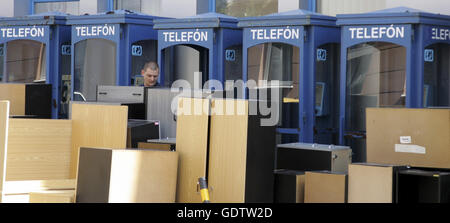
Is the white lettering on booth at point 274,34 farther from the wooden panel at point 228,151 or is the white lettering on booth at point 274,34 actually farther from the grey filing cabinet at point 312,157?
the wooden panel at point 228,151

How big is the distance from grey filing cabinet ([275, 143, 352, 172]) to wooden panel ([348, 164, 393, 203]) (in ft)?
1.59

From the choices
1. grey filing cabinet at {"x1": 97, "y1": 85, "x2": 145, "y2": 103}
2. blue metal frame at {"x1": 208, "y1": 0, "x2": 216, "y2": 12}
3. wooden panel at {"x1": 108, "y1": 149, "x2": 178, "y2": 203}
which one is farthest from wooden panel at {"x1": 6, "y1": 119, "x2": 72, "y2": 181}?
blue metal frame at {"x1": 208, "y1": 0, "x2": 216, "y2": 12}

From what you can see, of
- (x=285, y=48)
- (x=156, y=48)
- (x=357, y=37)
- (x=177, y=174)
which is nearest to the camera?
(x=177, y=174)

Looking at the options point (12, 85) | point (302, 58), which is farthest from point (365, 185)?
point (12, 85)

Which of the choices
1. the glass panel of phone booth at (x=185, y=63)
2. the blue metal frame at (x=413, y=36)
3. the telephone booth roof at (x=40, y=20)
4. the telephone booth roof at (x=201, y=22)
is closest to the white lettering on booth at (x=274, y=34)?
the telephone booth roof at (x=201, y=22)

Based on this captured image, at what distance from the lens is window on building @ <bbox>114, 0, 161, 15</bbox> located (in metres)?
9.30

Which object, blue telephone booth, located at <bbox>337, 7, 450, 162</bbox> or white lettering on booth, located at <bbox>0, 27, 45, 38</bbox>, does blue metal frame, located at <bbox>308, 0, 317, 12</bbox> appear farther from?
white lettering on booth, located at <bbox>0, 27, 45, 38</bbox>

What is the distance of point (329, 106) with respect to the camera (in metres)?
6.80

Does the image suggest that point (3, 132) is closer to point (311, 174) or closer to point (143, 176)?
point (143, 176)

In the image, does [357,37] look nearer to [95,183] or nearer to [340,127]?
[340,127]

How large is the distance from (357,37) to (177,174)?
226 centimetres
